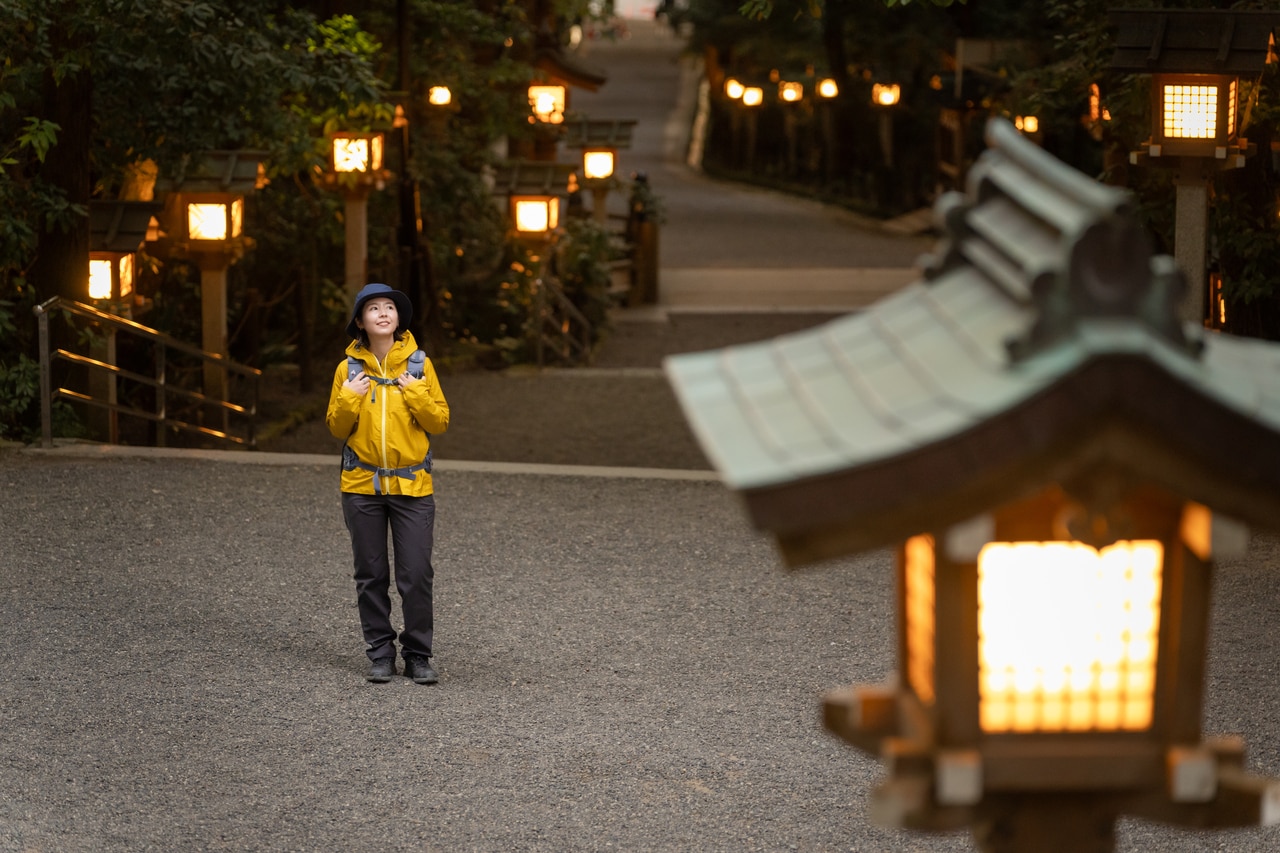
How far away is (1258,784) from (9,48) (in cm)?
908

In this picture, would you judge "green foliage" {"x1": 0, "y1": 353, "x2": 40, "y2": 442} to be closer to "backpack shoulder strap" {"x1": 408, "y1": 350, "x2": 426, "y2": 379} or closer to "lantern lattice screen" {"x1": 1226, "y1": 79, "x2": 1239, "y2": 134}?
"backpack shoulder strap" {"x1": 408, "y1": 350, "x2": 426, "y2": 379}

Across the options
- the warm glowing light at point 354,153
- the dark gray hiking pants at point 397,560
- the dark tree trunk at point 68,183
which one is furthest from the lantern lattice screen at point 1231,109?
the warm glowing light at point 354,153

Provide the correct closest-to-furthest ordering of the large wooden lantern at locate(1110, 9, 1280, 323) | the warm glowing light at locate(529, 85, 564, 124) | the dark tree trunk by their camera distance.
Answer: the large wooden lantern at locate(1110, 9, 1280, 323)
the dark tree trunk
the warm glowing light at locate(529, 85, 564, 124)

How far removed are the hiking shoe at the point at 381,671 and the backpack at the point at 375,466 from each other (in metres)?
0.76

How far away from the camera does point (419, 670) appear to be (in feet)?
21.0

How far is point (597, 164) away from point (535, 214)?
322 centimetres

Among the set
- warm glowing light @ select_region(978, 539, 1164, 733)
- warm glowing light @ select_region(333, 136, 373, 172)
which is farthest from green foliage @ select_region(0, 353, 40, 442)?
warm glowing light @ select_region(978, 539, 1164, 733)

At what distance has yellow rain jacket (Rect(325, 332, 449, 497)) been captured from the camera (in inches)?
236

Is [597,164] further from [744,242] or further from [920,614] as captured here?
[920,614]

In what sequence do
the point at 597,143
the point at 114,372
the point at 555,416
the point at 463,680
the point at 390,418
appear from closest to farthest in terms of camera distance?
the point at 390,418, the point at 463,680, the point at 114,372, the point at 555,416, the point at 597,143

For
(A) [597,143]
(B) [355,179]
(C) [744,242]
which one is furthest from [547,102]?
(C) [744,242]

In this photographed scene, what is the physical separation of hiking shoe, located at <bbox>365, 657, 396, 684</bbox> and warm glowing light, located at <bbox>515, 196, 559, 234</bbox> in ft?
36.0

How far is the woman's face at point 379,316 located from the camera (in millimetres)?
5906

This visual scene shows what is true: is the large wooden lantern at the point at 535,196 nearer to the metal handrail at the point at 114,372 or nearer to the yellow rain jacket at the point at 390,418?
the metal handrail at the point at 114,372
